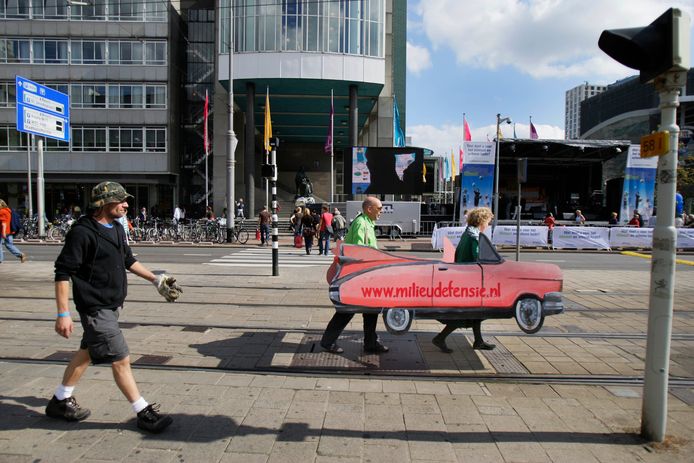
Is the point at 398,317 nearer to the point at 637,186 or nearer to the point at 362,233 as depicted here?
the point at 362,233

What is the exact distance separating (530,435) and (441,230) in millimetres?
16508

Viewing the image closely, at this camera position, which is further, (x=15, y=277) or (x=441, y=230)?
(x=441, y=230)

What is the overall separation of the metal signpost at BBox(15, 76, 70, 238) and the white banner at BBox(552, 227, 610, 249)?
23324 millimetres

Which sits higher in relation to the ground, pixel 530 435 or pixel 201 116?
pixel 201 116

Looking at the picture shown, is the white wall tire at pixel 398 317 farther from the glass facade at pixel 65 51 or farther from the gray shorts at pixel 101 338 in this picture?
the glass facade at pixel 65 51

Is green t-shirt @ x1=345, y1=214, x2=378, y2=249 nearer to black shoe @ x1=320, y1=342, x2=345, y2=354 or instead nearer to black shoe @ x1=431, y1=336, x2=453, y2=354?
black shoe @ x1=320, y1=342, x2=345, y2=354

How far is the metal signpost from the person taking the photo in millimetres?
20094

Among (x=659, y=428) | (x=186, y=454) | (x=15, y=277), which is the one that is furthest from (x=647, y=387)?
(x=15, y=277)

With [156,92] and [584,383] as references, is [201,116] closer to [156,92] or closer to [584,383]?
[156,92]

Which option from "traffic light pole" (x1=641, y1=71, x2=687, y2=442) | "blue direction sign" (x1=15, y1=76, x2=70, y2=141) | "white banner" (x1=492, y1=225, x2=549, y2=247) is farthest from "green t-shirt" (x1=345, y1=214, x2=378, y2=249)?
"blue direction sign" (x1=15, y1=76, x2=70, y2=141)

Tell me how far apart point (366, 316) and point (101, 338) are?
2.70 metres

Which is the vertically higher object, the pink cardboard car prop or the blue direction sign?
the blue direction sign

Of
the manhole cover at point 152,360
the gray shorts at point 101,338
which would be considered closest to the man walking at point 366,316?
the manhole cover at point 152,360

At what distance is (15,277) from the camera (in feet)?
33.5
